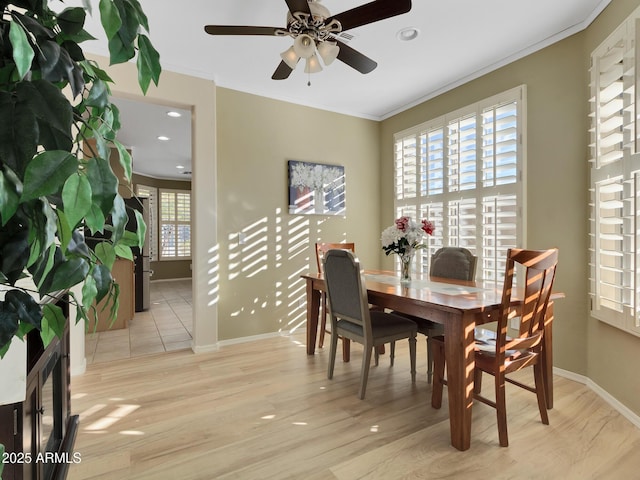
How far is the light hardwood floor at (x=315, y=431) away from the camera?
1763 millimetres

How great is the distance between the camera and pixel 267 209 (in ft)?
13.2

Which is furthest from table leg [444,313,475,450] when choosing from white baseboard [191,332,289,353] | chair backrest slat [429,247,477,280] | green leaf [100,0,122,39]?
white baseboard [191,332,289,353]

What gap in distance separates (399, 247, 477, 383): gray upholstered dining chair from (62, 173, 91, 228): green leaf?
8.95 ft

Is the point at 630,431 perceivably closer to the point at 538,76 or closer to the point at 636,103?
the point at 636,103

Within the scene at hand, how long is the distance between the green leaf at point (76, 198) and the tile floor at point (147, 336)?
356cm

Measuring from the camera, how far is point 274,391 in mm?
2629

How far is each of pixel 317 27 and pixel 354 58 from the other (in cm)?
41

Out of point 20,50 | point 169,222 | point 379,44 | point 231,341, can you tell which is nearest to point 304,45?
point 379,44

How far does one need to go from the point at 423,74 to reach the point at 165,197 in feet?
24.6

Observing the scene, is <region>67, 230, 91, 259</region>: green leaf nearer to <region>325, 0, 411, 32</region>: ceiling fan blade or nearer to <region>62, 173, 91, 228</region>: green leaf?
<region>62, 173, 91, 228</region>: green leaf

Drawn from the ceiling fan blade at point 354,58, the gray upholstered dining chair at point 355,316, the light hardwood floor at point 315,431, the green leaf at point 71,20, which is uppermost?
the ceiling fan blade at point 354,58

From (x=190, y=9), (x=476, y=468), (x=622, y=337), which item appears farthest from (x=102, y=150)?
(x=622, y=337)

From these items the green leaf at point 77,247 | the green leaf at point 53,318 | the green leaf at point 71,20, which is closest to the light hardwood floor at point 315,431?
the green leaf at point 53,318

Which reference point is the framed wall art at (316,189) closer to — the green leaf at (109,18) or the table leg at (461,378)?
the table leg at (461,378)
